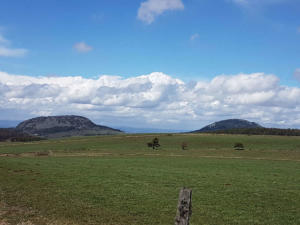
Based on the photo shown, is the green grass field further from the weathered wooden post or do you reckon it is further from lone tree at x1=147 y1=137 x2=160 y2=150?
lone tree at x1=147 y1=137 x2=160 y2=150

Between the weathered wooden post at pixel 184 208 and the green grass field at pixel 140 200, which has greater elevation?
the weathered wooden post at pixel 184 208

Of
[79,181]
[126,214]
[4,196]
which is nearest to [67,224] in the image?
[126,214]

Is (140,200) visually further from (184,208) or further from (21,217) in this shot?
(184,208)

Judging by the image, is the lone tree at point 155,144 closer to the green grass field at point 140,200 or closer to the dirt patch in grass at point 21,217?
the green grass field at point 140,200

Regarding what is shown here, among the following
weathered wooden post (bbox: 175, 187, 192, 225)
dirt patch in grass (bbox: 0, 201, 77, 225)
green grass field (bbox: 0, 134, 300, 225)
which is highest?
weathered wooden post (bbox: 175, 187, 192, 225)

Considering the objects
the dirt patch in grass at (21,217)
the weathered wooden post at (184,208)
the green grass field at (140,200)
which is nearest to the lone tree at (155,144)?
the green grass field at (140,200)

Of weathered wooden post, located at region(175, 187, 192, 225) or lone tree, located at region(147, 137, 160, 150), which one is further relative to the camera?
lone tree, located at region(147, 137, 160, 150)

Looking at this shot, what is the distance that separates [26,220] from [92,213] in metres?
4.04

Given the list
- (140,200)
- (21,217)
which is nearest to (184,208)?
(21,217)

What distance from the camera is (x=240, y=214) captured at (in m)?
19.2

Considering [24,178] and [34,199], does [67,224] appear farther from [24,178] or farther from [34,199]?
[24,178]

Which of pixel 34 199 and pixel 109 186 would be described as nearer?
pixel 34 199

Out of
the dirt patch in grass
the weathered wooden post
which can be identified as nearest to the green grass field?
the dirt patch in grass

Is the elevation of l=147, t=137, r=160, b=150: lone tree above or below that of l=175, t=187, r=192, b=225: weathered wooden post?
below
